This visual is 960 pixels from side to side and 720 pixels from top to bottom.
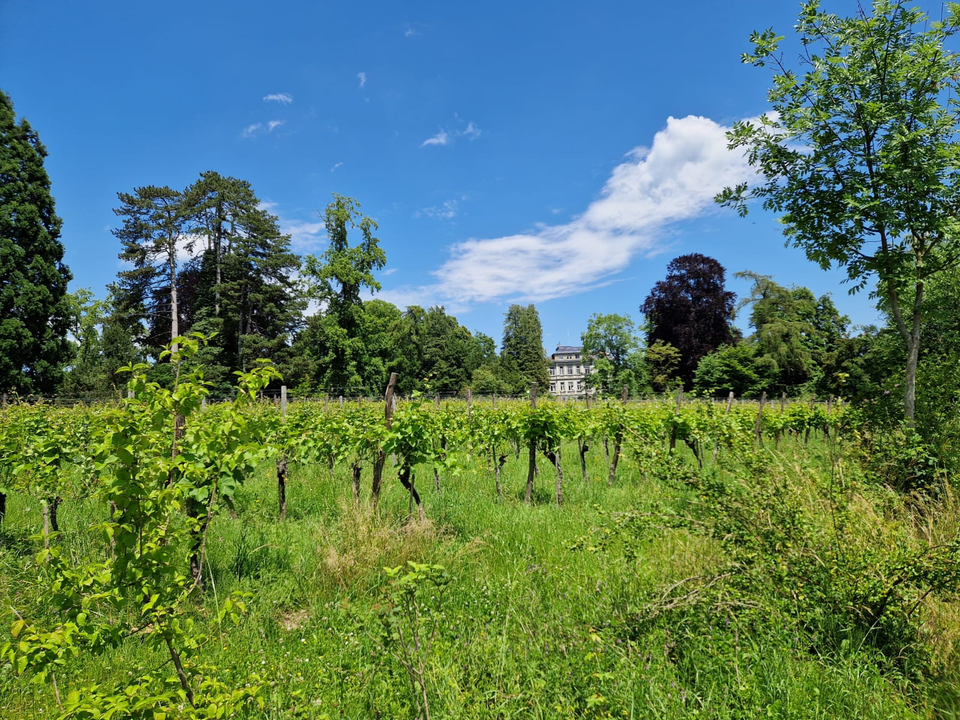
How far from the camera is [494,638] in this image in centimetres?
322

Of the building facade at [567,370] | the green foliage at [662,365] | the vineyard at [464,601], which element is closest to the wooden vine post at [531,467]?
the vineyard at [464,601]

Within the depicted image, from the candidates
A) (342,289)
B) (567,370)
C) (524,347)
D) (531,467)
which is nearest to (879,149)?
(531,467)

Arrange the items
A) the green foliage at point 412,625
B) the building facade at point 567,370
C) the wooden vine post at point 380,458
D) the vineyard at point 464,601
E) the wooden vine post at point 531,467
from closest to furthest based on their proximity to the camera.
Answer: the vineyard at point 464,601, the green foliage at point 412,625, the wooden vine post at point 380,458, the wooden vine post at point 531,467, the building facade at point 567,370

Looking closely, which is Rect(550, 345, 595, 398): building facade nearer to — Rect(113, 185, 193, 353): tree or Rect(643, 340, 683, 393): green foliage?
Rect(643, 340, 683, 393): green foliage

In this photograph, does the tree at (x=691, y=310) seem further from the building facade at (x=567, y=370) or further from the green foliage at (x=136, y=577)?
the building facade at (x=567, y=370)

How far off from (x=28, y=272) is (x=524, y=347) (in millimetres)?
51497

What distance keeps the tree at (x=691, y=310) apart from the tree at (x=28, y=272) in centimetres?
4243

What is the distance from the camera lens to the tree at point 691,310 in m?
38.2

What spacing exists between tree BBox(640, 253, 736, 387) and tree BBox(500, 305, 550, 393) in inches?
832

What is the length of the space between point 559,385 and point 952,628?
95189 millimetres

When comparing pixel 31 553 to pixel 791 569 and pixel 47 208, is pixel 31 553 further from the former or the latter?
pixel 47 208

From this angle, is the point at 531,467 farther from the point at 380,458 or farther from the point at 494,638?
the point at 494,638

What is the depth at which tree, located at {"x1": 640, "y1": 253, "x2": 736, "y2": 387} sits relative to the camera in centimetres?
3819

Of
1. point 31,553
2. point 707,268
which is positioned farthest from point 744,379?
point 31,553
